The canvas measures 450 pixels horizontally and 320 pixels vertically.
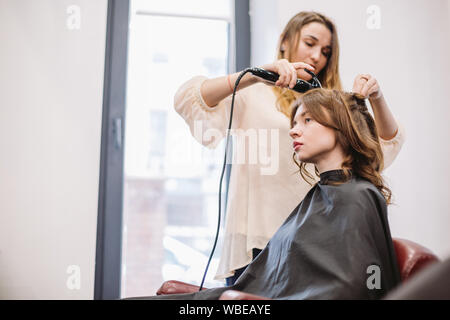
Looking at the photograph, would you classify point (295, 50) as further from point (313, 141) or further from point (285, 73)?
point (313, 141)

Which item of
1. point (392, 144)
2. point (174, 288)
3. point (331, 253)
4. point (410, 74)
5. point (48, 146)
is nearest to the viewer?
point (331, 253)

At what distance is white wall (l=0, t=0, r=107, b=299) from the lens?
1.91m

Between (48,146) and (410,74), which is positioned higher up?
(410,74)

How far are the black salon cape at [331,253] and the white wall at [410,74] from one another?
1013 mm

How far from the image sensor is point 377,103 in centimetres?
143

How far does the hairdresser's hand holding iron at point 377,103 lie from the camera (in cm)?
136

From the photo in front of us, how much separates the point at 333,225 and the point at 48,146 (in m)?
1.42

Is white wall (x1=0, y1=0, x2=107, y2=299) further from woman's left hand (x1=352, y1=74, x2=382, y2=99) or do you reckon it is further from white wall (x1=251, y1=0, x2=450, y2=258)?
woman's left hand (x1=352, y1=74, x2=382, y2=99)

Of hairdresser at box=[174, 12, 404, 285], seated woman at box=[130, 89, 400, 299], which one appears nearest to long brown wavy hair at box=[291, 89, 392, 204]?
seated woman at box=[130, 89, 400, 299]

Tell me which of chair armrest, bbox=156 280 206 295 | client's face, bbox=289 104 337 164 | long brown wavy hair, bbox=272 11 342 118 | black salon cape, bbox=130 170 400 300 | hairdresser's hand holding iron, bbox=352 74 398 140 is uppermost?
long brown wavy hair, bbox=272 11 342 118

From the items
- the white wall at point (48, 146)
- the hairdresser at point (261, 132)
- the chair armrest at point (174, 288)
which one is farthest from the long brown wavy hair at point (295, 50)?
the white wall at point (48, 146)

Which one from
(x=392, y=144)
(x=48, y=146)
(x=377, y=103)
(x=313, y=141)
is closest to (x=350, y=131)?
(x=313, y=141)
